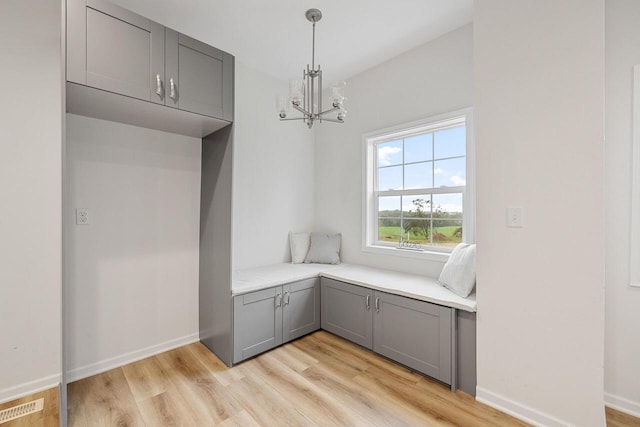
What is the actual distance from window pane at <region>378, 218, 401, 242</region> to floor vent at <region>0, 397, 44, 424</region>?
303cm

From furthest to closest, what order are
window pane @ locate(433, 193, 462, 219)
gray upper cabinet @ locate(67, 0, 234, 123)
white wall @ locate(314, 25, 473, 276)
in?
window pane @ locate(433, 193, 462, 219), white wall @ locate(314, 25, 473, 276), gray upper cabinet @ locate(67, 0, 234, 123)

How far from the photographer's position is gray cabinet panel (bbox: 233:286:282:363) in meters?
2.34

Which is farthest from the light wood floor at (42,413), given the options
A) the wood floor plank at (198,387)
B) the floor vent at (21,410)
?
the wood floor plank at (198,387)

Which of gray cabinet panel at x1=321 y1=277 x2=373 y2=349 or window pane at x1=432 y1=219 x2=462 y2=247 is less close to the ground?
window pane at x1=432 y1=219 x2=462 y2=247

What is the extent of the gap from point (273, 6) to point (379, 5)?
825 millimetres

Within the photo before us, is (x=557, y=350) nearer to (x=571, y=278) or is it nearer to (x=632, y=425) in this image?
(x=571, y=278)

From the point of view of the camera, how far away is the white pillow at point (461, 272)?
2086 millimetres

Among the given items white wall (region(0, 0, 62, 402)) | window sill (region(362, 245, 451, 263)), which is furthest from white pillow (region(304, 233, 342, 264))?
white wall (region(0, 0, 62, 402))

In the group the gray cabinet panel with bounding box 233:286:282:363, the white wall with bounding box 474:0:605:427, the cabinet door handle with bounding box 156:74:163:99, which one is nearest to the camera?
the white wall with bounding box 474:0:605:427

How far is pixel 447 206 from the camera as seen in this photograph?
273 centimetres

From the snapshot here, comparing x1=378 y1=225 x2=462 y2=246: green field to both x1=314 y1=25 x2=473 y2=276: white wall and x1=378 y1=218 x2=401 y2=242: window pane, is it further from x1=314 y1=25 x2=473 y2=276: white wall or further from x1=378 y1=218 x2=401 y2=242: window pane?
x1=314 y1=25 x2=473 y2=276: white wall

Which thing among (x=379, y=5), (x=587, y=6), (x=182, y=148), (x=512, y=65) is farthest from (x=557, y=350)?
(x=182, y=148)

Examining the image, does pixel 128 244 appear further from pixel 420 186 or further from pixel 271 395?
pixel 420 186

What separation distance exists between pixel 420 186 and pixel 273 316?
1.95 m
